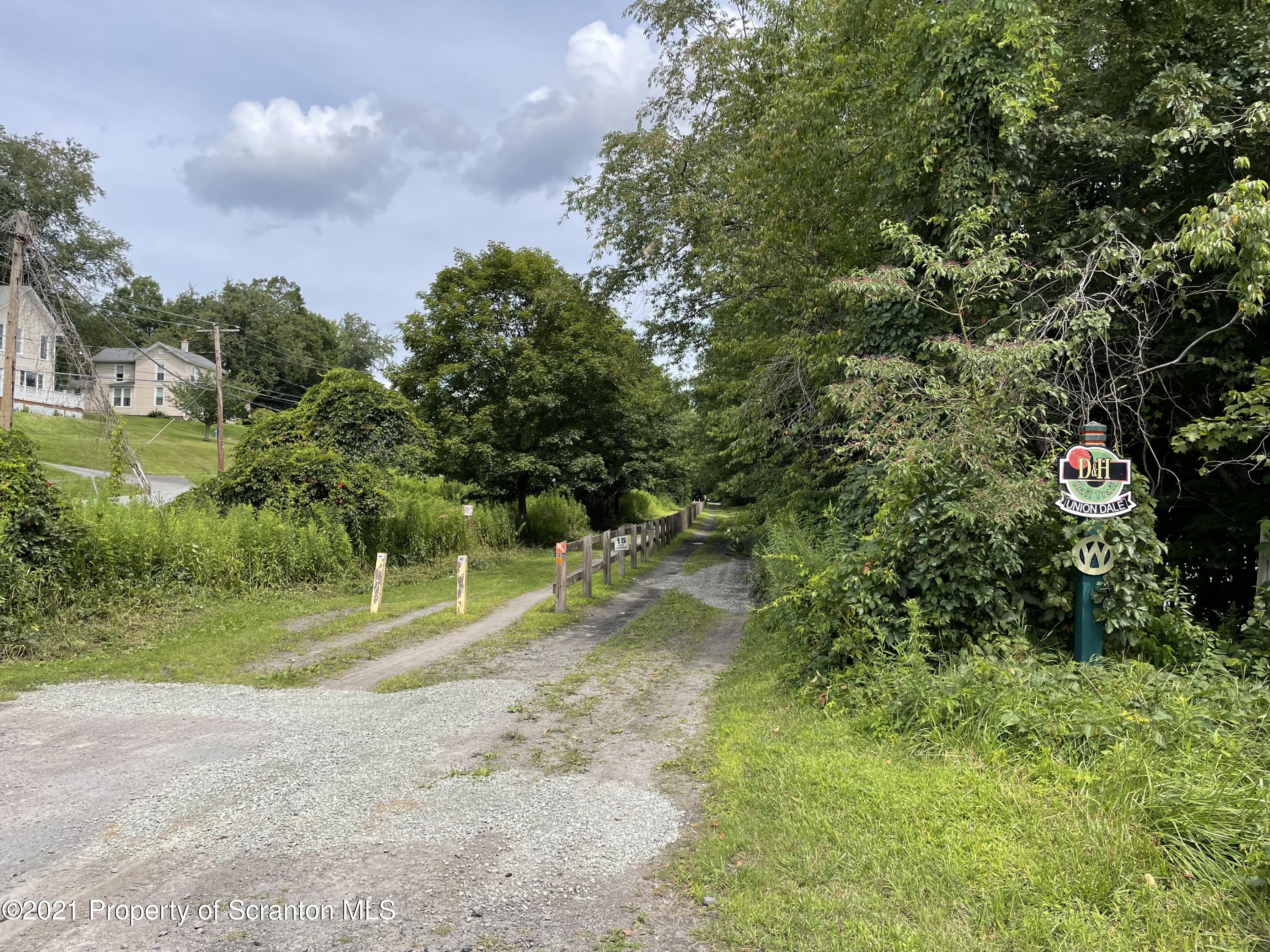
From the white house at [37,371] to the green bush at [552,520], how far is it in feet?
121

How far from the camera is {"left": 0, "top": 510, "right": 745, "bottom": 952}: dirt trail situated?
2.95 m

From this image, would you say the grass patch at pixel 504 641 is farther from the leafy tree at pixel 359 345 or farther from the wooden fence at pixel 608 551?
the leafy tree at pixel 359 345

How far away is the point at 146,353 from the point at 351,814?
6527cm

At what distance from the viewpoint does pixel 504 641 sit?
893cm

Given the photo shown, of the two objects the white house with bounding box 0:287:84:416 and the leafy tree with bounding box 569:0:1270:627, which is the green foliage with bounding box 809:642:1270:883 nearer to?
the leafy tree with bounding box 569:0:1270:627

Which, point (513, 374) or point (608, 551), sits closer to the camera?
point (608, 551)

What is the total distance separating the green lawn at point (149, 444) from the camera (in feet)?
105

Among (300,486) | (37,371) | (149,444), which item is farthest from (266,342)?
(300,486)

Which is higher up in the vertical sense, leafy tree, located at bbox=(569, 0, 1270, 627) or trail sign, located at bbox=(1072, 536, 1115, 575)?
leafy tree, located at bbox=(569, 0, 1270, 627)

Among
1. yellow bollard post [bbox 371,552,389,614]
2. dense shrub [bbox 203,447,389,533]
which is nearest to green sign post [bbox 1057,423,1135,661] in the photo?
yellow bollard post [bbox 371,552,389,614]

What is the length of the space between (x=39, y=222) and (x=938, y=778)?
55.8 metres

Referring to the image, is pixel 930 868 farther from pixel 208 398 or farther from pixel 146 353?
pixel 146 353

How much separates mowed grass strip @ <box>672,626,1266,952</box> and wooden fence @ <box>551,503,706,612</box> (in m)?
6.81

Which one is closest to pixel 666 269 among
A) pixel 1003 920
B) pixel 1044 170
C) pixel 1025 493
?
pixel 1044 170
